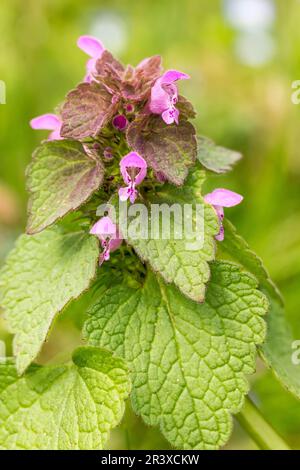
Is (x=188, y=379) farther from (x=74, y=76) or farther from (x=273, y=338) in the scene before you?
(x=74, y=76)

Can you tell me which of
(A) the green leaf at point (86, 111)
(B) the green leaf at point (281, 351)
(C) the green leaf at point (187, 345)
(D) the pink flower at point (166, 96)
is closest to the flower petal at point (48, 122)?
(A) the green leaf at point (86, 111)

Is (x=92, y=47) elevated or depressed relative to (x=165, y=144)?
elevated

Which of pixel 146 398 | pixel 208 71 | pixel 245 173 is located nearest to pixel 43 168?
pixel 146 398

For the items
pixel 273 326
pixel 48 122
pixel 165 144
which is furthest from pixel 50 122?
pixel 273 326

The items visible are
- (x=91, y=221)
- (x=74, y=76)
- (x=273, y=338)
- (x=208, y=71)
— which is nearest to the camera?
(x=91, y=221)

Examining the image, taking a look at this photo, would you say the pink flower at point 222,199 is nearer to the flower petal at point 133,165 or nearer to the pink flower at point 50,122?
the flower petal at point 133,165

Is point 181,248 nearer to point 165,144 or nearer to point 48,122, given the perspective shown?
point 165,144
